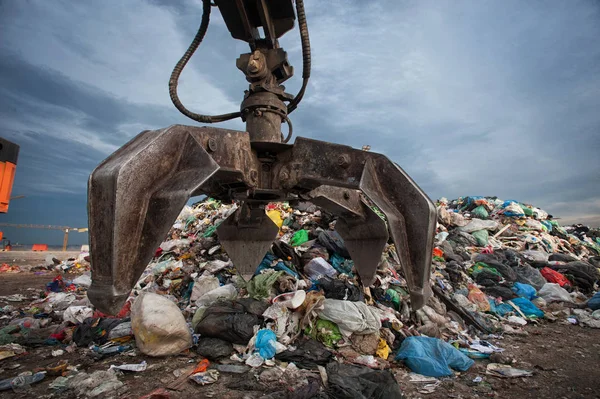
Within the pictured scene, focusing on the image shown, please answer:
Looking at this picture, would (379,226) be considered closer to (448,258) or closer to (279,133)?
(279,133)

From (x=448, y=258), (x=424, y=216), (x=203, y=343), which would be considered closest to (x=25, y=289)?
(x=203, y=343)

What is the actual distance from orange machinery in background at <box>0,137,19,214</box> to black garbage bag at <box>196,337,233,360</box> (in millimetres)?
3902

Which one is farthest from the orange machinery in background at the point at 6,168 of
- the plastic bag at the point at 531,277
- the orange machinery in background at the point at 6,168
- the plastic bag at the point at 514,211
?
the plastic bag at the point at 514,211

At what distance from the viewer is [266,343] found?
2.80m

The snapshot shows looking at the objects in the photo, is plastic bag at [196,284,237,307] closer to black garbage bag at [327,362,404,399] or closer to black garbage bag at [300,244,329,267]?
black garbage bag at [300,244,329,267]

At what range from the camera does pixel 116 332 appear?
123 inches

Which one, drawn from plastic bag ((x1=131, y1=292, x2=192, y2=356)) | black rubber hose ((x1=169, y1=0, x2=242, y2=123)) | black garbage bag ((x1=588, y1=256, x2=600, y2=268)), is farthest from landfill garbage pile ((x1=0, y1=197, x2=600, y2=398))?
black garbage bag ((x1=588, y1=256, x2=600, y2=268))

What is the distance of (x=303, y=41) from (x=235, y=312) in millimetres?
2557

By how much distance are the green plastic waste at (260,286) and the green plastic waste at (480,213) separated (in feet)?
27.9

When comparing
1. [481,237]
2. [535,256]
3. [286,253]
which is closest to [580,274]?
[535,256]

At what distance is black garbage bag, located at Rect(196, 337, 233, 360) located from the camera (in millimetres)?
2719

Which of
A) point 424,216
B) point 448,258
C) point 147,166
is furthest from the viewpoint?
point 448,258

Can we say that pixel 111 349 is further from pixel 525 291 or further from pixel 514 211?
pixel 514 211

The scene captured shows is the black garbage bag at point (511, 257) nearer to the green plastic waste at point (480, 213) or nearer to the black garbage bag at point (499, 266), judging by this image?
the black garbage bag at point (499, 266)
